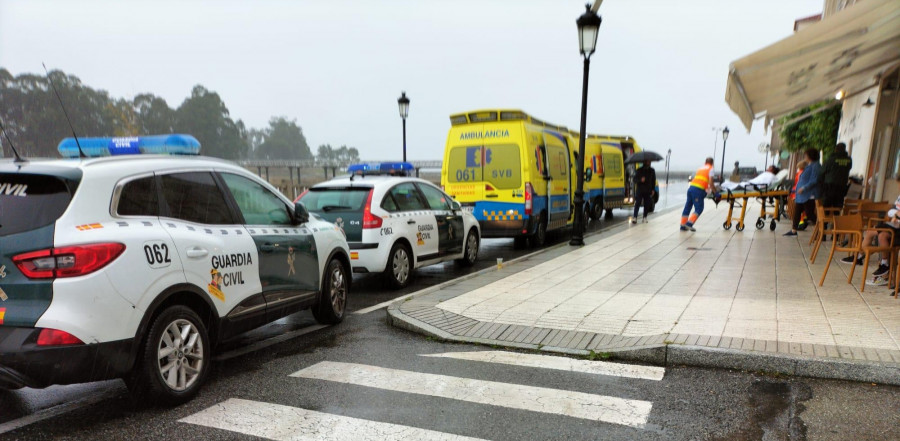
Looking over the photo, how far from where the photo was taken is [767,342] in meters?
4.59

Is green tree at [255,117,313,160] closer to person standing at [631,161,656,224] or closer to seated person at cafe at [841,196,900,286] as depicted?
person standing at [631,161,656,224]

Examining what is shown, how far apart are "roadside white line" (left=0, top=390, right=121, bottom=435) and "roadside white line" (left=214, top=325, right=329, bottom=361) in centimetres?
99

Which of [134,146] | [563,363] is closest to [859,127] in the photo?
[563,363]

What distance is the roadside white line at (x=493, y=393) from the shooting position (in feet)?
11.7

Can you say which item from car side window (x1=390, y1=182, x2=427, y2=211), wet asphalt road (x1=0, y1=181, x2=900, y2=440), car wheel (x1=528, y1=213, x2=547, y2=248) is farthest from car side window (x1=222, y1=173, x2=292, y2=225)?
car wheel (x1=528, y1=213, x2=547, y2=248)

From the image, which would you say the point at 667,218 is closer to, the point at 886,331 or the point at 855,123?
the point at 855,123

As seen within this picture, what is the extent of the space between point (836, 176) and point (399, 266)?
28.5 ft

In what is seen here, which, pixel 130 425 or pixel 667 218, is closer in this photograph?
pixel 130 425

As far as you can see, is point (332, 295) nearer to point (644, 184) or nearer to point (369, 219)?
point (369, 219)

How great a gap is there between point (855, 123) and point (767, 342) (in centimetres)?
1256

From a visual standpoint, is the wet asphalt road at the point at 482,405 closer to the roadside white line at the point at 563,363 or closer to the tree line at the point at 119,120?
the roadside white line at the point at 563,363

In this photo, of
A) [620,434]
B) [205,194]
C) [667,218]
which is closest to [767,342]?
[620,434]

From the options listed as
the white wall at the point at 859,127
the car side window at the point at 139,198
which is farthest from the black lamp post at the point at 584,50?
the car side window at the point at 139,198

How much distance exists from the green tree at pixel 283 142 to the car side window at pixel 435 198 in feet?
543
